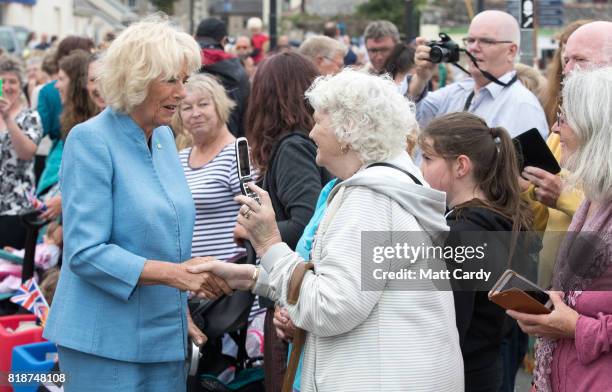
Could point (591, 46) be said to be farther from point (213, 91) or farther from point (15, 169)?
point (15, 169)

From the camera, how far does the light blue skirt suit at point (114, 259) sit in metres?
3.44

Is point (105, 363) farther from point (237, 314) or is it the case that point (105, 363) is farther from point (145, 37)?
point (145, 37)

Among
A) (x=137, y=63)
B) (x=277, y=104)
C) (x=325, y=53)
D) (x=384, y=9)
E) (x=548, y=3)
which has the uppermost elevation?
(x=384, y=9)

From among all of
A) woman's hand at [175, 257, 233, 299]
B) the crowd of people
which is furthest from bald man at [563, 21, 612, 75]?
woman's hand at [175, 257, 233, 299]

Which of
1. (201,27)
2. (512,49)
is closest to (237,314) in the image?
(512,49)

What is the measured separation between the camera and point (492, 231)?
148 inches

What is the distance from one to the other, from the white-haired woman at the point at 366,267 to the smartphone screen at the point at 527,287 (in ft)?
0.76

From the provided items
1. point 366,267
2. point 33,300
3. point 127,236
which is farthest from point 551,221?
point 33,300

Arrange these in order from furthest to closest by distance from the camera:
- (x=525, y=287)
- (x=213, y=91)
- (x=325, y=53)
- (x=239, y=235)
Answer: (x=325, y=53) → (x=213, y=91) → (x=239, y=235) → (x=525, y=287)

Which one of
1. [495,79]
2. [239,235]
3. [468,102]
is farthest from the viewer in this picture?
[468,102]

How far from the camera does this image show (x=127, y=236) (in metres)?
3.53

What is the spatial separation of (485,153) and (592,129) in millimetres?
905

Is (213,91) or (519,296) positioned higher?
(213,91)

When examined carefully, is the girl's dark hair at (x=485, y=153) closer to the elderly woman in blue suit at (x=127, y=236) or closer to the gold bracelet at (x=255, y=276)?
the gold bracelet at (x=255, y=276)
